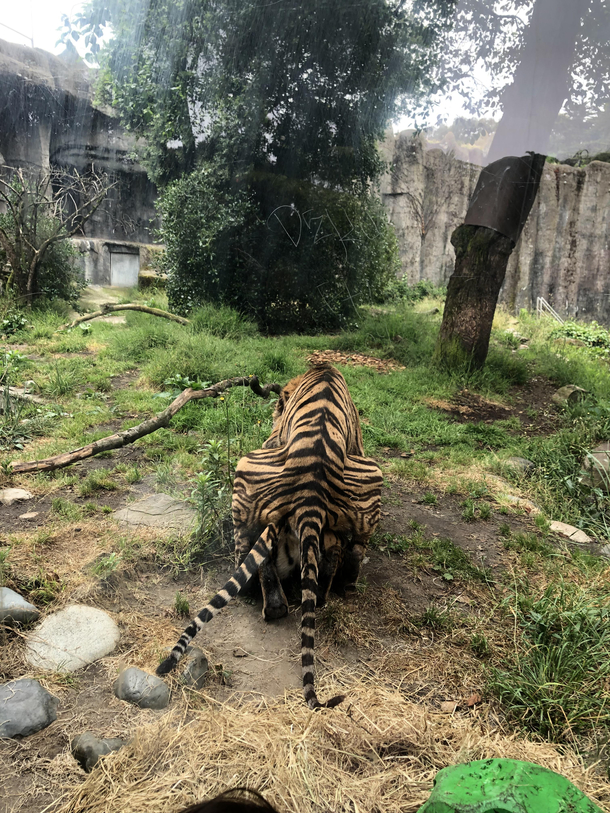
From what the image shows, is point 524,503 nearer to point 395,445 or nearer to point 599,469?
point 599,469

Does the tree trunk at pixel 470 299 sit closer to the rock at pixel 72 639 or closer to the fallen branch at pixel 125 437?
the fallen branch at pixel 125 437

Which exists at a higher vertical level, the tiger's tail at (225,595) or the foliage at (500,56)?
the foliage at (500,56)

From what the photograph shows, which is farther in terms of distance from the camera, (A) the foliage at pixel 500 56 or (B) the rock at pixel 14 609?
(A) the foliage at pixel 500 56

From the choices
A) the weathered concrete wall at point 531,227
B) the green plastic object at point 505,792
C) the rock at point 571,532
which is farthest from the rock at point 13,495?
the weathered concrete wall at point 531,227

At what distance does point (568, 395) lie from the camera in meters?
5.95

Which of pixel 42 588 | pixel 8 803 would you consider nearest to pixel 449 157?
pixel 42 588

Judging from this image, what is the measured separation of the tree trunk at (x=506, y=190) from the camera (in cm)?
457

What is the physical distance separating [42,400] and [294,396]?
3363 millimetres

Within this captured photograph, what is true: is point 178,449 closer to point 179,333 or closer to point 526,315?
point 179,333

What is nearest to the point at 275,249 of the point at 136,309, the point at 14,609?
the point at 136,309

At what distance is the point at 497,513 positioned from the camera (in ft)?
13.0

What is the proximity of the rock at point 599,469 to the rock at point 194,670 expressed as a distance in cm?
328

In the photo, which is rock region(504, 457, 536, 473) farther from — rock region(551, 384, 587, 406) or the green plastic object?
the green plastic object

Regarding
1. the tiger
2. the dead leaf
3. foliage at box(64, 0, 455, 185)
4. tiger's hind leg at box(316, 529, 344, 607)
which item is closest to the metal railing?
foliage at box(64, 0, 455, 185)
